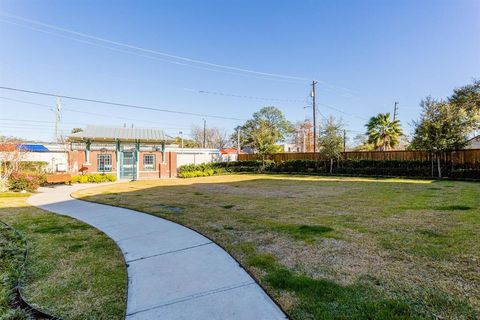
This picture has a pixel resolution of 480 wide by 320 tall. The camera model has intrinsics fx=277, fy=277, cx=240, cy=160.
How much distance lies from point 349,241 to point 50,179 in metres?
15.2

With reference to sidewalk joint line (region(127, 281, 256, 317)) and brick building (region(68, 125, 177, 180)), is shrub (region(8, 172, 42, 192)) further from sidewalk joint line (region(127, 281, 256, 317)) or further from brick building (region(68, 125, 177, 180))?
sidewalk joint line (region(127, 281, 256, 317))

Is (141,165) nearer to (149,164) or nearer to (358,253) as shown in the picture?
(149,164)

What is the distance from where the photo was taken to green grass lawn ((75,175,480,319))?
2.47 metres

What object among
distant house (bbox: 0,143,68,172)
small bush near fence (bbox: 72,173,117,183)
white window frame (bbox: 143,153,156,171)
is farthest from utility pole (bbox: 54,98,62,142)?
small bush near fence (bbox: 72,173,117,183)

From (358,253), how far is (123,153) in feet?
Answer: 59.8

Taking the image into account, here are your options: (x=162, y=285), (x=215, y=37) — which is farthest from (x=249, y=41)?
(x=162, y=285)

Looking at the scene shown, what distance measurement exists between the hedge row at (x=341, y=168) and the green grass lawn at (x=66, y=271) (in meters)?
14.8

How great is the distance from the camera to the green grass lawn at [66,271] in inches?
102

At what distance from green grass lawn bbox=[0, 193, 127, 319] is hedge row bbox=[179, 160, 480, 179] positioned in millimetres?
14757

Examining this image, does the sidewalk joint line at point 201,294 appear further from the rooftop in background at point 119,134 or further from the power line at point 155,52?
the rooftop in background at point 119,134

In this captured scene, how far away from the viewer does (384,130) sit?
2441 cm

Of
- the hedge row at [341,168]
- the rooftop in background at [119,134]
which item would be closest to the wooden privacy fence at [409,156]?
the hedge row at [341,168]

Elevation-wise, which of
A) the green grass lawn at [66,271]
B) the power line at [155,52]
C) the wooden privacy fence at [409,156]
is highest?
the power line at [155,52]

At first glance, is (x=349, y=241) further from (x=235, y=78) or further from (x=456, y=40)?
(x=235, y=78)
